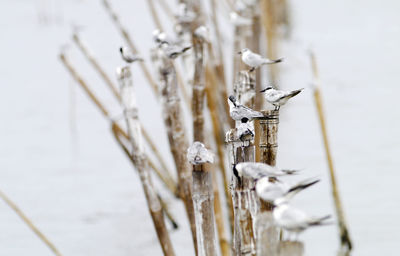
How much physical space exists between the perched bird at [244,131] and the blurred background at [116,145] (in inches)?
15.5

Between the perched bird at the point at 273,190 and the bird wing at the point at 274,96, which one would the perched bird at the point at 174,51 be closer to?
the bird wing at the point at 274,96

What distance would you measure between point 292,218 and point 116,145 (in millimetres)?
1953

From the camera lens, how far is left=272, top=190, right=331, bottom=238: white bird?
0.48 metres

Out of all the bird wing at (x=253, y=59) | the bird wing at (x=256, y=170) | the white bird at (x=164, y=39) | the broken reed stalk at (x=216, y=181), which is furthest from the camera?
the broken reed stalk at (x=216, y=181)

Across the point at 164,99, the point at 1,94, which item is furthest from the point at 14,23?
the point at 164,99

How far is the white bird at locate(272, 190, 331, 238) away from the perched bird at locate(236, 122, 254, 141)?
0.15 meters

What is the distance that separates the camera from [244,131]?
66 cm

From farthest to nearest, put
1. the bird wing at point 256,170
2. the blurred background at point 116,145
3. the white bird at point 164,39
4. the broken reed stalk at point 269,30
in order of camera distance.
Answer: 1. the broken reed stalk at point 269,30
2. the blurred background at point 116,145
3. the white bird at point 164,39
4. the bird wing at point 256,170

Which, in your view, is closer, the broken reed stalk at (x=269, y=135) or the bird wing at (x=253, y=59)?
the broken reed stalk at (x=269, y=135)

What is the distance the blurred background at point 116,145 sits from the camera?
1545mm

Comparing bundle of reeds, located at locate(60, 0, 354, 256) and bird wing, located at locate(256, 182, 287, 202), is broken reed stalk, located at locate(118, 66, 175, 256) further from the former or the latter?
bird wing, located at locate(256, 182, 287, 202)

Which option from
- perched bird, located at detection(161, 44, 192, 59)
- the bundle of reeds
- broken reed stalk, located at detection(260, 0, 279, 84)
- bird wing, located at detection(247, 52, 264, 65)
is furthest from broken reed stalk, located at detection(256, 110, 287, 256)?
broken reed stalk, located at detection(260, 0, 279, 84)

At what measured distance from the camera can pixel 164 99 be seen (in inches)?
41.6

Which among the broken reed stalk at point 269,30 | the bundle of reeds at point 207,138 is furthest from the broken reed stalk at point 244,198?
the broken reed stalk at point 269,30
